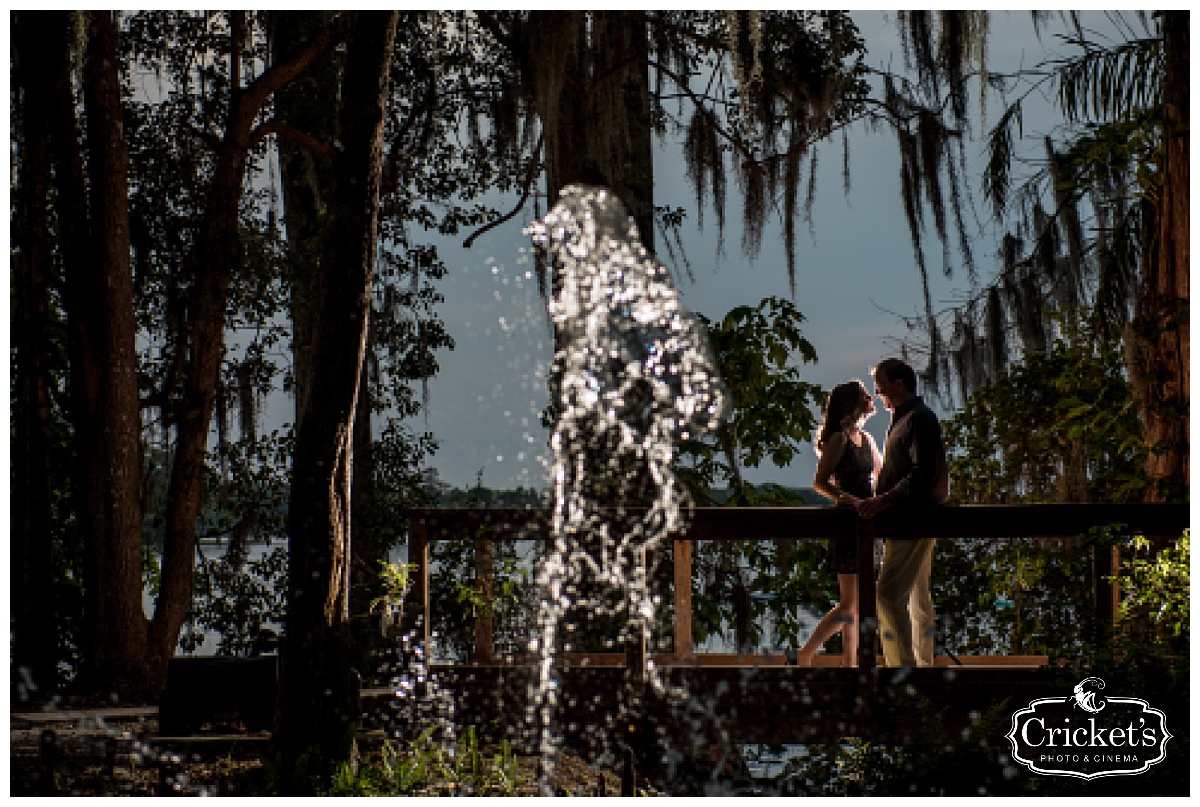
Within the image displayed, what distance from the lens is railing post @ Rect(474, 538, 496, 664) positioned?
15.4ft

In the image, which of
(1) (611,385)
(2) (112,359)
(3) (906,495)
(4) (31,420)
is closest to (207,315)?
(2) (112,359)

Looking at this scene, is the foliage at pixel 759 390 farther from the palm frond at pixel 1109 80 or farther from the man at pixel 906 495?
the man at pixel 906 495

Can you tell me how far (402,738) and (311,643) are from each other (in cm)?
62

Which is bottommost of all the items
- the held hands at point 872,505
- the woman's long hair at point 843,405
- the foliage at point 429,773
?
the foliage at point 429,773

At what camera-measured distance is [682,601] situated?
502 cm

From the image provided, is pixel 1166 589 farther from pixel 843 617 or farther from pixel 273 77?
pixel 273 77

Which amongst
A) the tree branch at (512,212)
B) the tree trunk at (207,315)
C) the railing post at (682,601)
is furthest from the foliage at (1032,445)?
the tree trunk at (207,315)

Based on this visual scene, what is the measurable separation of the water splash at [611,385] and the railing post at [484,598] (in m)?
1.24

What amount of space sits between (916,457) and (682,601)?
3.88ft

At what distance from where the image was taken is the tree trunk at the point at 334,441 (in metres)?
3.90

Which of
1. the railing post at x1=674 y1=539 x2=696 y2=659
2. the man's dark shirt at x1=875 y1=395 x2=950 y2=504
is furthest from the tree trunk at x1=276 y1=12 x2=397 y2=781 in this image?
the man's dark shirt at x1=875 y1=395 x2=950 y2=504

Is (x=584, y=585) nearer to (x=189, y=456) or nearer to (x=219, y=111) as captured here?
(x=189, y=456)
